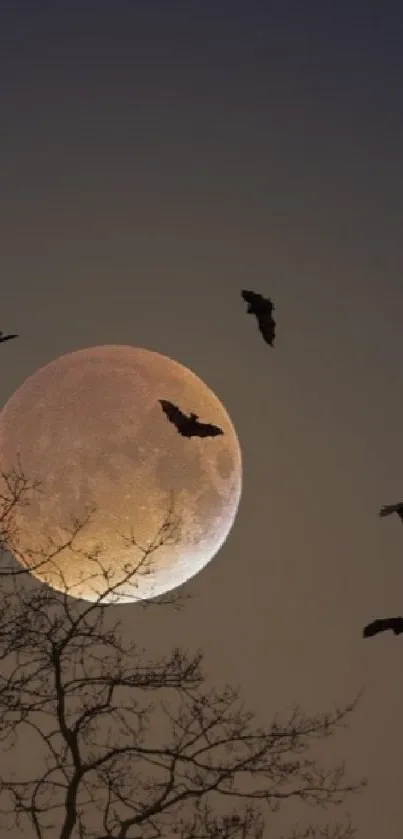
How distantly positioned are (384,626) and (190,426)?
2864 mm

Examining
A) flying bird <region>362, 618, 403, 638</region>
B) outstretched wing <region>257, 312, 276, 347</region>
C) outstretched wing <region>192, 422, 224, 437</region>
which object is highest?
outstretched wing <region>257, 312, 276, 347</region>

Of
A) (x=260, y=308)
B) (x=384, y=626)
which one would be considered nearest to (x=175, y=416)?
Result: (x=260, y=308)

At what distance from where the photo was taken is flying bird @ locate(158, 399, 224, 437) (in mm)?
15703

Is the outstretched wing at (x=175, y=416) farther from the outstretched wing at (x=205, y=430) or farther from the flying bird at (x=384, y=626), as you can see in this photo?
the flying bird at (x=384, y=626)

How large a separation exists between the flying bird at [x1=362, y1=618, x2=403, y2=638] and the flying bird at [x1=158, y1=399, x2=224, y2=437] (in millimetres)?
2493

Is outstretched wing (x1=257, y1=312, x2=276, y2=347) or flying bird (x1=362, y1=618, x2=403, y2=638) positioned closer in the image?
outstretched wing (x1=257, y1=312, x2=276, y2=347)

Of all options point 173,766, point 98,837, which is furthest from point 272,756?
point 98,837

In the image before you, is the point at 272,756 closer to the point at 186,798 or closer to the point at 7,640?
the point at 186,798

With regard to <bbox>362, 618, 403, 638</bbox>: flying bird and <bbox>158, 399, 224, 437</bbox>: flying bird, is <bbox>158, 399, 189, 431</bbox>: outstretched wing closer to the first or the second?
<bbox>158, 399, 224, 437</bbox>: flying bird

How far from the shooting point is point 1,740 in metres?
16.9

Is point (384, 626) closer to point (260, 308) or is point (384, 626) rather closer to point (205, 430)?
point (205, 430)

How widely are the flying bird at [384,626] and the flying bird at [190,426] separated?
8.18 ft

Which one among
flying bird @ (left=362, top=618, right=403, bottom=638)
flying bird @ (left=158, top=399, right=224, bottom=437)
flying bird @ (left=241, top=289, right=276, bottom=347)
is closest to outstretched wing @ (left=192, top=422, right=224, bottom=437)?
flying bird @ (left=158, top=399, right=224, bottom=437)

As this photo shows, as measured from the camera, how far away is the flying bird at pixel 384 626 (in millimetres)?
15258
